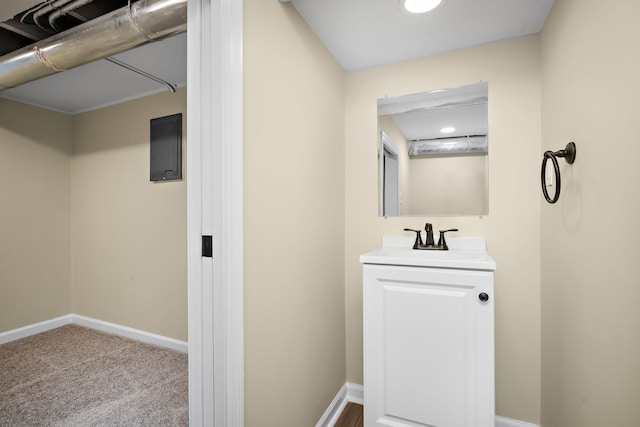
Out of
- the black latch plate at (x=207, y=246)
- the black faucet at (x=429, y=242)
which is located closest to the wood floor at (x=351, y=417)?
the black faucet at (x=429, y=242)

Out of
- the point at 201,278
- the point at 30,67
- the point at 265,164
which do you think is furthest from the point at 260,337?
the point at 30,67

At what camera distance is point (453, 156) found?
1.88 meters

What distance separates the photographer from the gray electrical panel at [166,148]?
2584mm

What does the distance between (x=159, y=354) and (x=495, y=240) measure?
2.68 meters

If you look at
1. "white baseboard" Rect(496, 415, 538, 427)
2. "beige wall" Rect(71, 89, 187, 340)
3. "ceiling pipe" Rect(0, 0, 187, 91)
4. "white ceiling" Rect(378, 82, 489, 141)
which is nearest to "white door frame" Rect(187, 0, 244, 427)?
"ceiling pipe" Rect(0, 0, 187, 91)

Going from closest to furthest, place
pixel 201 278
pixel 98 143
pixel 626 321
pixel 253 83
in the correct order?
pixel 626 321, pixel 201 278, pixel 253 83, pixel 98 143

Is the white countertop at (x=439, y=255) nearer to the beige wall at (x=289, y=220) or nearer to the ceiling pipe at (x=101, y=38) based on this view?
the beige wall at (x=289, y=220)

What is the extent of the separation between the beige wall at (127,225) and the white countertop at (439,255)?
1716 millimetres

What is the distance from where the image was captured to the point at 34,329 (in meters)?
2.97

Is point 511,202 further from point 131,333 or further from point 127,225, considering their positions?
point 131,333

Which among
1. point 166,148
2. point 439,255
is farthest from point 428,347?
point 166,148

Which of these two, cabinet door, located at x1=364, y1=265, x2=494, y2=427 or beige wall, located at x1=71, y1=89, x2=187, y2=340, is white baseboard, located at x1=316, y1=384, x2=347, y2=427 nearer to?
cabinet door, located at x1=364, y1=265, x2=494, y2=427

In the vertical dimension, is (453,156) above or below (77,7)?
below

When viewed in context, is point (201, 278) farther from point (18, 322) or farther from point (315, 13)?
point (18, 322)
